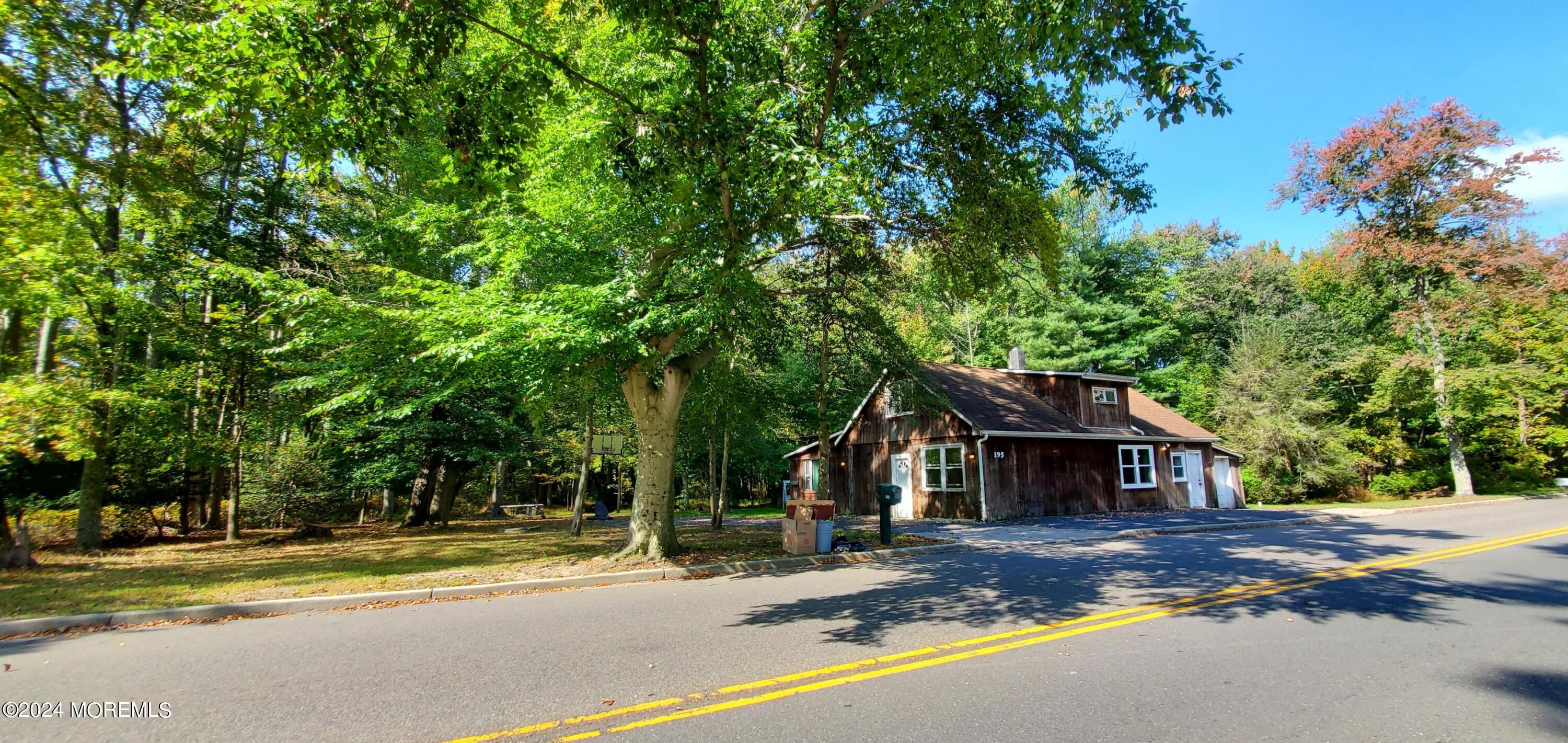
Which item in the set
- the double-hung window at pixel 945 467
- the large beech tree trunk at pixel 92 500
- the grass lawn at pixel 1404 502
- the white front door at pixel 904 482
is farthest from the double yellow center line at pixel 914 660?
the grass lawn at pixel 1404 502

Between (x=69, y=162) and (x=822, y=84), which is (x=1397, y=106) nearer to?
(x=822, y=84)

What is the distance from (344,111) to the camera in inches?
285

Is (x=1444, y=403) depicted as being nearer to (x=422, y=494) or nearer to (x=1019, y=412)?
(x=1019, y=412)

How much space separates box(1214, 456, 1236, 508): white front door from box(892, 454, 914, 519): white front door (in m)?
13.1

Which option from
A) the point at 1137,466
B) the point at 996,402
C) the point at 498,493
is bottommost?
the point at 498,493

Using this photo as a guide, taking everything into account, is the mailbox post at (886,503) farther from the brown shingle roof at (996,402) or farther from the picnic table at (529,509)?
the picnic table at (529,509)

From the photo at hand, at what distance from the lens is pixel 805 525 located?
1199 centimetres

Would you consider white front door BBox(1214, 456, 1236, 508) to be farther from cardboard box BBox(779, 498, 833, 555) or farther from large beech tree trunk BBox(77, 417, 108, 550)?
large beech tree trunk BBox(77, 417, 108, 550)

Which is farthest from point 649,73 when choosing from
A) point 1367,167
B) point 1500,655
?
point 1367,167

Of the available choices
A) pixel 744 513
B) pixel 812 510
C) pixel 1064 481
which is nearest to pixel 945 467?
pixel 1064 481

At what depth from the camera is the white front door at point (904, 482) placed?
74.0 feet

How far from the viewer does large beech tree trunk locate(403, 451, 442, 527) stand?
19641 mm

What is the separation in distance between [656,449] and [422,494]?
40.4 feet

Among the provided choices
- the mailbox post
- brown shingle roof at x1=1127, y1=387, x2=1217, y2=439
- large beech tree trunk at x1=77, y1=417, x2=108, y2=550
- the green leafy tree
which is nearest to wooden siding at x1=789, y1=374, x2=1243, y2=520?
brown shingle roof at x1=1127, y1=387, x2=1217, y2=439
